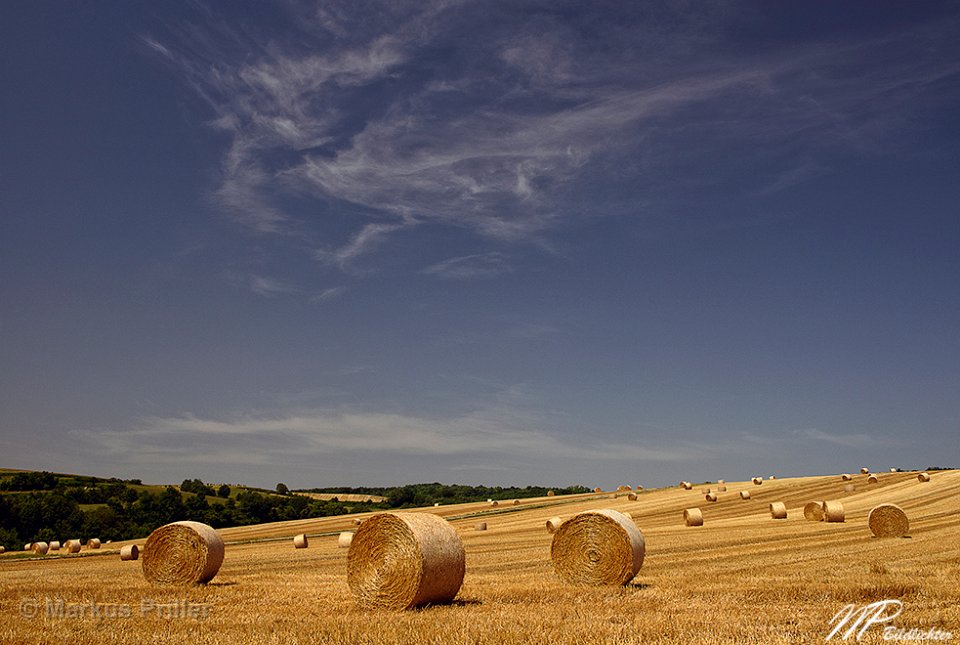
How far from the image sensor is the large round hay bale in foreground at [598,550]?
47.6 ft

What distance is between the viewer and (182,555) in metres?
16.6

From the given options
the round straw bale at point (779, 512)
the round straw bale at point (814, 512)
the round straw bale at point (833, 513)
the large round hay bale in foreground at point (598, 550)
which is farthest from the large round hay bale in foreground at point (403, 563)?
the round straw bale at point (779, 512)

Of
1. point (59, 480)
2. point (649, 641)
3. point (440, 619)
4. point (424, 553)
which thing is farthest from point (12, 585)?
point (59, 480)

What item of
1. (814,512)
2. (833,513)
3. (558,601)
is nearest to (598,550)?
(558,601)

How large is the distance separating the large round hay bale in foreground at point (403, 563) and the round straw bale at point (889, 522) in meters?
17.2

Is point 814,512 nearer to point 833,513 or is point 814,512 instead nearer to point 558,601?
point 833,513

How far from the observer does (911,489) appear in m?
41.2

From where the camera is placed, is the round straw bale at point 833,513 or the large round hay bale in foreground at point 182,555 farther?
the round straw bale at point 833,513

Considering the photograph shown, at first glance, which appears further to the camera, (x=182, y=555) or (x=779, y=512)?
(x=779, y=512)

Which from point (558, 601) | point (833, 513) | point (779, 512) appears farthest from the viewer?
point (779, 512)

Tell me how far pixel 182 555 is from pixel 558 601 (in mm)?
9009

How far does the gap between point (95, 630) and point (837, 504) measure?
93.6ft
